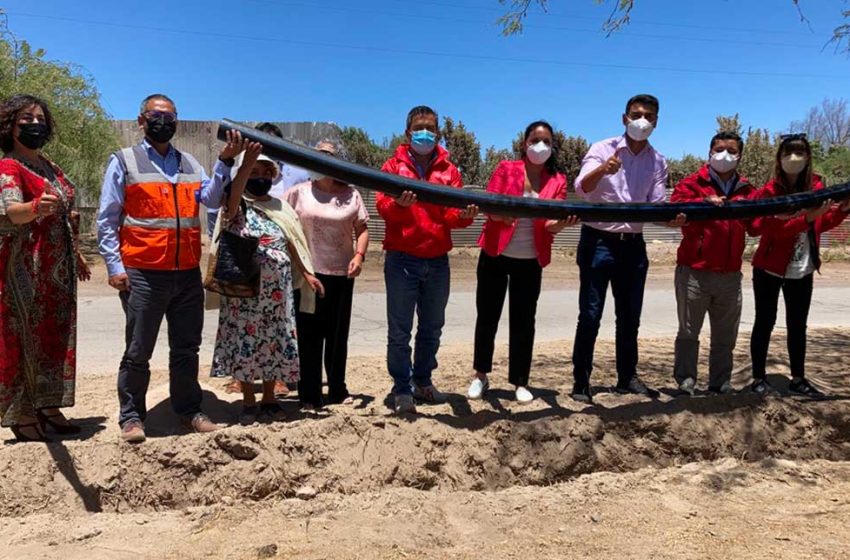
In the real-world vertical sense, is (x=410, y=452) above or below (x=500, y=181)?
below

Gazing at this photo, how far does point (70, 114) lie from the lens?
1523 cm

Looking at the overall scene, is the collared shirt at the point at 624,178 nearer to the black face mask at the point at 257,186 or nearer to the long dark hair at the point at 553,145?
the long dark hair at the point at 553,145

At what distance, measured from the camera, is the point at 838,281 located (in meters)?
15.6

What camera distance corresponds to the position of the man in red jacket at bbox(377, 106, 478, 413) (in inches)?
171

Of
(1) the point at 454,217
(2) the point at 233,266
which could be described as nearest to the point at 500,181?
(1) the point at 454,217

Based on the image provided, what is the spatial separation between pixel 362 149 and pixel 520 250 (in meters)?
28.1

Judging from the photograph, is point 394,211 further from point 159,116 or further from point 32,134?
point 32,134

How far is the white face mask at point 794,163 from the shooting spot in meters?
4.71

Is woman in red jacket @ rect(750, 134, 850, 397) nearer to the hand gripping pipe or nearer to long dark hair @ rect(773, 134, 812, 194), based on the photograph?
long dark hair @ rect(773, 134, 812, 194)

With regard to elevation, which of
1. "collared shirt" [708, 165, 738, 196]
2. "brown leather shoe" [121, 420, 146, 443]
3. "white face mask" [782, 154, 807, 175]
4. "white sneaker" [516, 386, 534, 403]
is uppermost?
"white face mask" [782, 154, 807, 175]

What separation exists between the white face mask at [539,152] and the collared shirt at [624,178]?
11.1 inches

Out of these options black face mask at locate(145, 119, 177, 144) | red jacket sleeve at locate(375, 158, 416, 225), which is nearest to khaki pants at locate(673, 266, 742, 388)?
red jacket sleeve at locate(375, 158, 416, 225)

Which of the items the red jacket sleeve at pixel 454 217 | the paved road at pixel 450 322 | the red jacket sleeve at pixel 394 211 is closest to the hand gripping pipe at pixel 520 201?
the red jacket sleeve at pixel 454 217

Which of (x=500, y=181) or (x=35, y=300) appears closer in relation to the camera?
(x=35, y=300)
